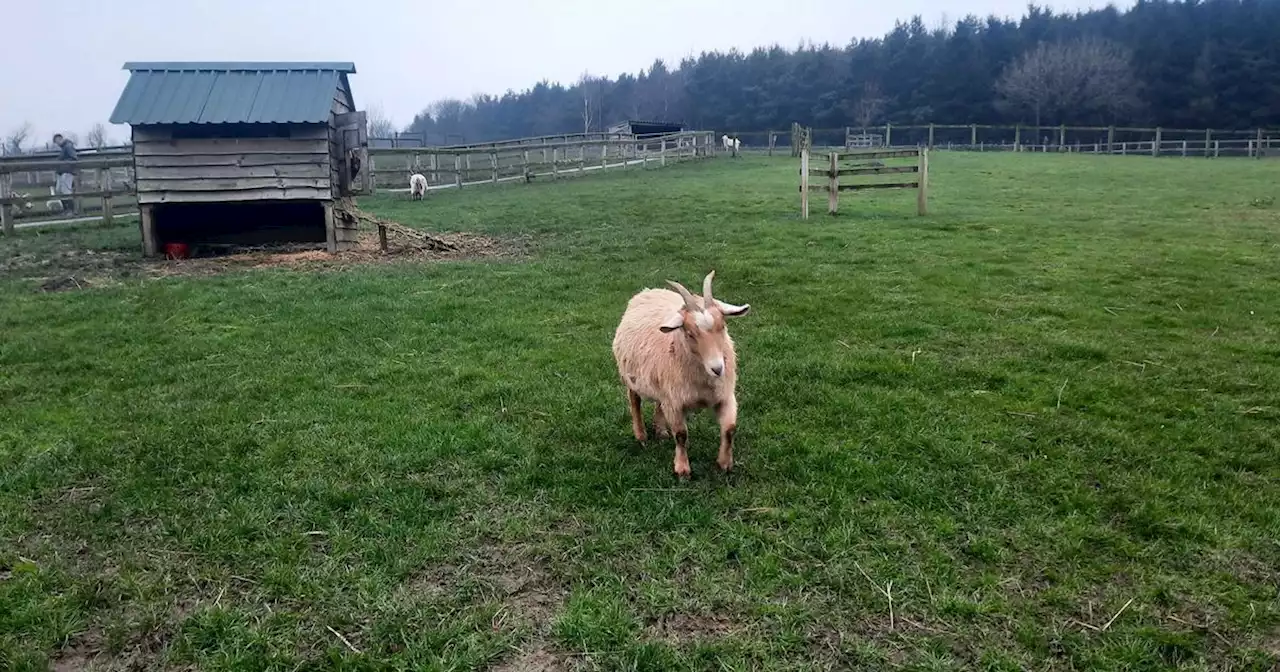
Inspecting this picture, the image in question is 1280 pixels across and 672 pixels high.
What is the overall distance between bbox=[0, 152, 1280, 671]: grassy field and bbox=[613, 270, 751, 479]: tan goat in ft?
1.01

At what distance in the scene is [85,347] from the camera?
786cm

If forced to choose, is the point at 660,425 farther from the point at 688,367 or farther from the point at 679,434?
the point at 688,367

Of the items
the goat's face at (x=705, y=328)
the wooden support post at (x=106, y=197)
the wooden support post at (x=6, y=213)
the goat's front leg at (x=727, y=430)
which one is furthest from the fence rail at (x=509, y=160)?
the goat's front leg at (x=727, y=430)

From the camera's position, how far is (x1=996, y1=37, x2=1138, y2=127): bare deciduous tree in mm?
60875

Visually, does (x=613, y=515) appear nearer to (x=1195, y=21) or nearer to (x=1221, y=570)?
(x=1221, y=570)

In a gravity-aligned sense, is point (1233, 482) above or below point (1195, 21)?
below

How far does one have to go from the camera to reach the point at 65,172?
19.2 meters

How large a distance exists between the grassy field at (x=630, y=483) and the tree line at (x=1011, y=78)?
53723 millimetres

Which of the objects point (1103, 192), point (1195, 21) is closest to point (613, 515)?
point (1103, 192)

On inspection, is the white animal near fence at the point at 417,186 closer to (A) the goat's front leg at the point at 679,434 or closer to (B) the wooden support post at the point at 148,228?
Result: (B) the wooden support post at the point at 148,228

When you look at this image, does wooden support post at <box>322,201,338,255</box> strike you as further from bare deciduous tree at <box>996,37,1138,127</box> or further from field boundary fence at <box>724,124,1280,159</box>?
bare deciduous tree at <box>996,37,1138,127</box>

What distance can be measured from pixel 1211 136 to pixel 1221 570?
60882 millimetres

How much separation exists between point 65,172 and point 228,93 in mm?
7923

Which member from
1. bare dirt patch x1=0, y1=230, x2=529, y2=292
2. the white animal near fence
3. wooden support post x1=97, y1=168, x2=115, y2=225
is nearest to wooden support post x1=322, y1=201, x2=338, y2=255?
bare dirt patch x1=0, y1=230, x2=529, y2=292
